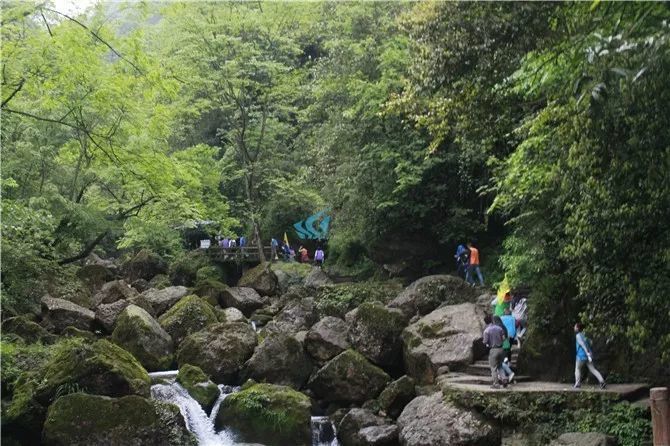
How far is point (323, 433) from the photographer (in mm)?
14234

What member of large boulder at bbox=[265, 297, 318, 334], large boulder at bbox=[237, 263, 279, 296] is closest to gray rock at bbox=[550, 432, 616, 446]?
large boulder at bbox=[265, 297, 318, 334]

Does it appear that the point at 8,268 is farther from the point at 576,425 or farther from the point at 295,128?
the point at 295,128

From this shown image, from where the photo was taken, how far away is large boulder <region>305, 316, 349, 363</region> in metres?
16.5

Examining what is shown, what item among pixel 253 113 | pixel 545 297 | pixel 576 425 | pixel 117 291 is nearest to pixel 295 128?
pixel 253 113

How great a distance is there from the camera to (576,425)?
11.4 metres

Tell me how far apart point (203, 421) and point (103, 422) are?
3079 mm

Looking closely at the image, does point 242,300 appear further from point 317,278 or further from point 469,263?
point 469,263

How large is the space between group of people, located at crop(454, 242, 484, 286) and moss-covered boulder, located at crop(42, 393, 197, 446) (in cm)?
1238

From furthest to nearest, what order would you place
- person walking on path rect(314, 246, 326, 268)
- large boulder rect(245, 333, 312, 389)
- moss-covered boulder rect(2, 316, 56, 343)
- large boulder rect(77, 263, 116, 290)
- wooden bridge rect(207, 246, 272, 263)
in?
1. person walking on path rect(314, 246, 326, 268)
2. wooden bridge rect(207, 246, 272, 263)
3. large boulder rect(77, 263, 116, 290)
4. large boulder rect(245, 333, 312, 389)
5. moss-covered boulder rect(2, 316, 56, 343)

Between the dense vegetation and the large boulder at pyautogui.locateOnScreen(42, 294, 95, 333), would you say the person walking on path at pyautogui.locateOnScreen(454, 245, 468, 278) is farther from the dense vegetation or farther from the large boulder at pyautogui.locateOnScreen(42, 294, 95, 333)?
the large boulder at pyautogui.locateOnScreen(42, 294, 95, 333)

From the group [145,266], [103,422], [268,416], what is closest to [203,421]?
[268,416]

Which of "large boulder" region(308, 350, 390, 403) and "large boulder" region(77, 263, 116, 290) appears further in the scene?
"large boulder" region(77, 263, 116, 290)

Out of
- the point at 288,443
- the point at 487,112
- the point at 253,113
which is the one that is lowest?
the point at 288,443

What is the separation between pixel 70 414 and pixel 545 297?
9795 mm
